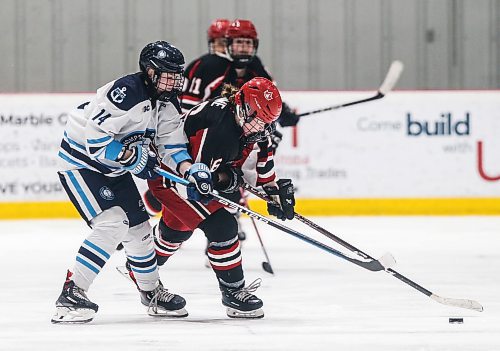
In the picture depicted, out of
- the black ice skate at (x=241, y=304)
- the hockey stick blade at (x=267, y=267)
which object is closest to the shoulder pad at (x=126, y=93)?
the black ice skate at (x=241, y=304)

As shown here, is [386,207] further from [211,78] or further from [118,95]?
[118,95]

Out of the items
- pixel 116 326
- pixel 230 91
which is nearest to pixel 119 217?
pixel 116 326

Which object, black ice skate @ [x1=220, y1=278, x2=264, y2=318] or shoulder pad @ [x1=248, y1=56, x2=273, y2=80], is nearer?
black ice skate @ [x1=220, y1=278, x2=264, y2=318]

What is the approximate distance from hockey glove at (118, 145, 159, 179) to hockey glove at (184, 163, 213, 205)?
0.45 ft

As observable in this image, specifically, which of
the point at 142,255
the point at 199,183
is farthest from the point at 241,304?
the point at 199,183

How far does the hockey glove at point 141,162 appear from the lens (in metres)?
3.34

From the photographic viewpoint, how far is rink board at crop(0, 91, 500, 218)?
7.02 meters

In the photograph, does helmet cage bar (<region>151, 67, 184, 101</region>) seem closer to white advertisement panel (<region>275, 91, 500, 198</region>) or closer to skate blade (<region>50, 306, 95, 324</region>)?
skate blade (<region>50, 306, 95, 324</region>)

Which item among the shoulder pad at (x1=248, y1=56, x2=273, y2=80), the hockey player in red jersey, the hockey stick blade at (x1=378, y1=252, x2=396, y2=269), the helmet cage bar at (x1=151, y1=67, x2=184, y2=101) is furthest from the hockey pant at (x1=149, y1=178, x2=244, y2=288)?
the shoulder pad at (x1=248, y1=56, x2=273, y2=80)

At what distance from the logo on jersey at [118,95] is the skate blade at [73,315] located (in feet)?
2.14

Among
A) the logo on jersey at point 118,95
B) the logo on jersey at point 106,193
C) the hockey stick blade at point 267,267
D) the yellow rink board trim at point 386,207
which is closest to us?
the logo on jersey at point 118,95

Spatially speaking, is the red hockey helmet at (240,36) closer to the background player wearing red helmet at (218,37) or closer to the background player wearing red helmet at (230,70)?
the background player wearing red helmet at (230,70)

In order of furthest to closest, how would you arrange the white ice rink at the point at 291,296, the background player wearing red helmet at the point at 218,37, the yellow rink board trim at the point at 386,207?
the yellow rink board trim at the point at 386,207
the background player wearing red helmet at the point at 218,37
the white ice rink at the point at 291,296

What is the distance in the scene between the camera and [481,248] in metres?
5.63
